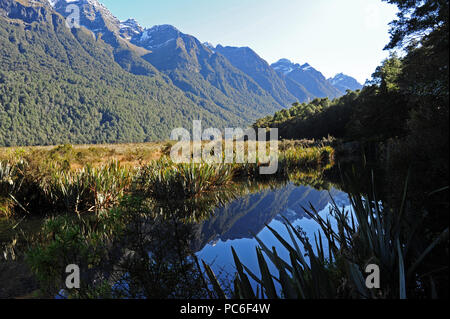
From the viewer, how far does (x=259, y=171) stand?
1055cm

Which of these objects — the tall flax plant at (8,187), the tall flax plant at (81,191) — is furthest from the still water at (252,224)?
the tall flax plant at (8,187)

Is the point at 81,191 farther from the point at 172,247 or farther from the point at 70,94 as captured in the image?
the point at 70,94

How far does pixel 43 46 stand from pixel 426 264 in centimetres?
21455

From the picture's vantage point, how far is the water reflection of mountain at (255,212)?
427cm

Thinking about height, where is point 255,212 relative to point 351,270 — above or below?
below

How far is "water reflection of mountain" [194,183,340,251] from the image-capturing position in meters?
4.27

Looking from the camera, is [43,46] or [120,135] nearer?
[120,135]

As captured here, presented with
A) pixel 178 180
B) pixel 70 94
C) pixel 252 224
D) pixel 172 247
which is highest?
pixel 70 94

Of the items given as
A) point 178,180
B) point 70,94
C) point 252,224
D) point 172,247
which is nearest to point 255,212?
point 252,224

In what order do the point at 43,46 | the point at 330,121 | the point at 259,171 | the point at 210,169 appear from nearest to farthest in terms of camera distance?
1. the point at 210,169
2. the point at 259,171
3. the point at 330,121
4. the point at 43,46

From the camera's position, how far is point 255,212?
566cm
